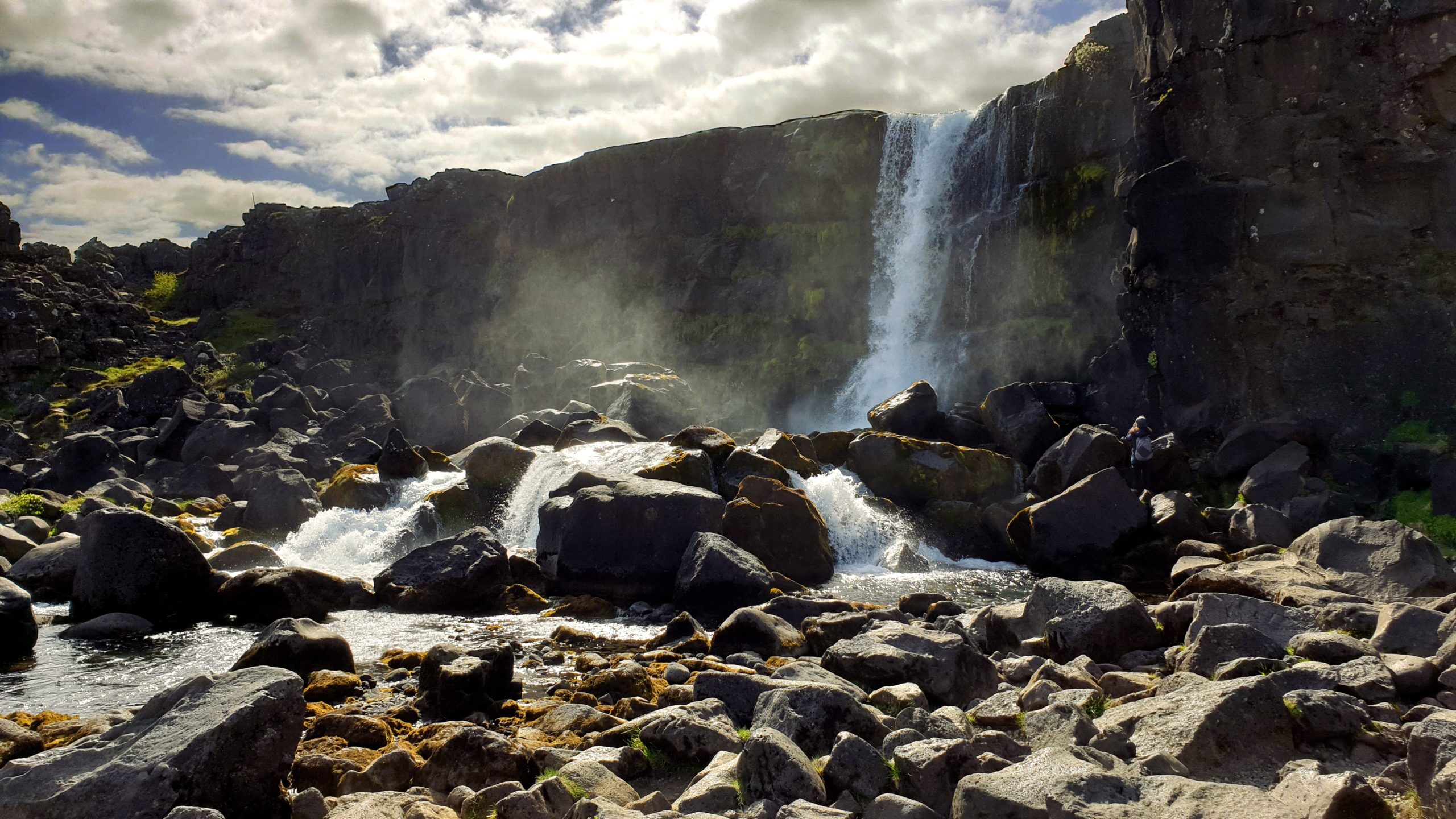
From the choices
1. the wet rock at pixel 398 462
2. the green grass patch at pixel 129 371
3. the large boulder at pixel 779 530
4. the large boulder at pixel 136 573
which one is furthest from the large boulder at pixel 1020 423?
the green grass patch at pixel 129 371

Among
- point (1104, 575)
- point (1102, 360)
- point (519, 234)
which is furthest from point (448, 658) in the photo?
point (519, 234)

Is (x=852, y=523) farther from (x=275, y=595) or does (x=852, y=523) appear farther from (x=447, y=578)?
(x=275, y=595)

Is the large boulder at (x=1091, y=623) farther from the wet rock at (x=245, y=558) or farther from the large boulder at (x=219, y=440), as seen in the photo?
the large boulder at (x=219, y=440)

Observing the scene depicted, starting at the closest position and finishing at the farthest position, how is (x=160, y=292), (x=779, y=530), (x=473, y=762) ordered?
(x=473, y=762), (x=779, y=530), (x=160, y=292)

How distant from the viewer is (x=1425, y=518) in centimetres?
1842

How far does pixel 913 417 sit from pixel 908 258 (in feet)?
78.4

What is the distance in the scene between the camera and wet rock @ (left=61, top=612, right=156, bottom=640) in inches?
553

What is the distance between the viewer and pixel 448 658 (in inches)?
427

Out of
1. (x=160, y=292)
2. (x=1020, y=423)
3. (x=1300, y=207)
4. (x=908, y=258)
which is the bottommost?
(x=1020, y=423)

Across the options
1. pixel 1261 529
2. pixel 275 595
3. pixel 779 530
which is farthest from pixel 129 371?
pixel 1261 529

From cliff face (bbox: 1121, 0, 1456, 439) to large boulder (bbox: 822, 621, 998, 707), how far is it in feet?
55.3

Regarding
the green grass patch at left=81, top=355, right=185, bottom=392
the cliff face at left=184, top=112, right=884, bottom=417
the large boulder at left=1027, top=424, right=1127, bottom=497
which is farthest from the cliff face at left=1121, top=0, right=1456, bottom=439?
the green grass patch at left=81, top=355, right=185, bottom=392

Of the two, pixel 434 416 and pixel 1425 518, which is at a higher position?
pixel 434 416

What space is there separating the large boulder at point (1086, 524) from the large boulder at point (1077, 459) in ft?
10.0
